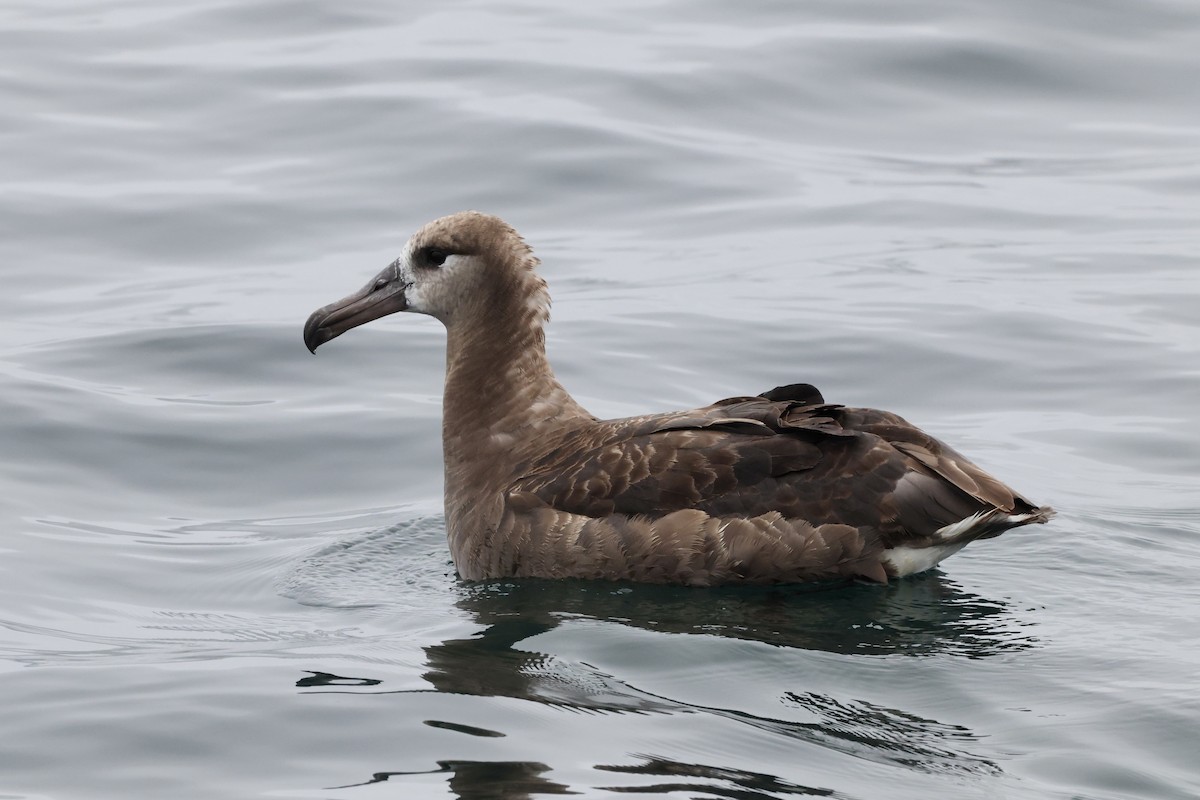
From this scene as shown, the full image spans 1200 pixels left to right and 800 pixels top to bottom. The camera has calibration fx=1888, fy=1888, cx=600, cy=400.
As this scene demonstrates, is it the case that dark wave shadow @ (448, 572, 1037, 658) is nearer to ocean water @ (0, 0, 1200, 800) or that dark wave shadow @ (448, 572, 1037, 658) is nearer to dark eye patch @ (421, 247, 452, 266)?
ocean water @ (0, 0, 1200, 800)

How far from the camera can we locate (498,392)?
10.3m

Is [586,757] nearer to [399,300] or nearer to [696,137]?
[399,300]

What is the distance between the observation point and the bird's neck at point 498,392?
10.1 meters

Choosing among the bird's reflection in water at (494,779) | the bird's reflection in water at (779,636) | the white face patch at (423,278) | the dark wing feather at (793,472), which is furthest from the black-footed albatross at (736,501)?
the bird's reflection in water at (494,779)

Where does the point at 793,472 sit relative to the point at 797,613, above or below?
above

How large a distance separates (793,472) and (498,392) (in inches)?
78.1

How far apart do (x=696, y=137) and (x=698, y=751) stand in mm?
13362

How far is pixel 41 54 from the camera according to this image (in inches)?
914

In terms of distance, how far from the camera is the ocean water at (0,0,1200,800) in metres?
7.38

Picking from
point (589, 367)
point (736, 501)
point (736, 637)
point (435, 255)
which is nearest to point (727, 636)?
point (736, 637)

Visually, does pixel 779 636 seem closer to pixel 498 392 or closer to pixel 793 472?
pixel 793 472

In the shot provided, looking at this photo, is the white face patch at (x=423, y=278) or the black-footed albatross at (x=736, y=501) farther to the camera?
the white face patch at (x=423, y=278)

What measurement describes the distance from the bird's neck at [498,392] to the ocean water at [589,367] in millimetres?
723

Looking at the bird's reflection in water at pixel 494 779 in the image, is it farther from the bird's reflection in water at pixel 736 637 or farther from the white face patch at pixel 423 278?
the white face patch at pixel 423 278
